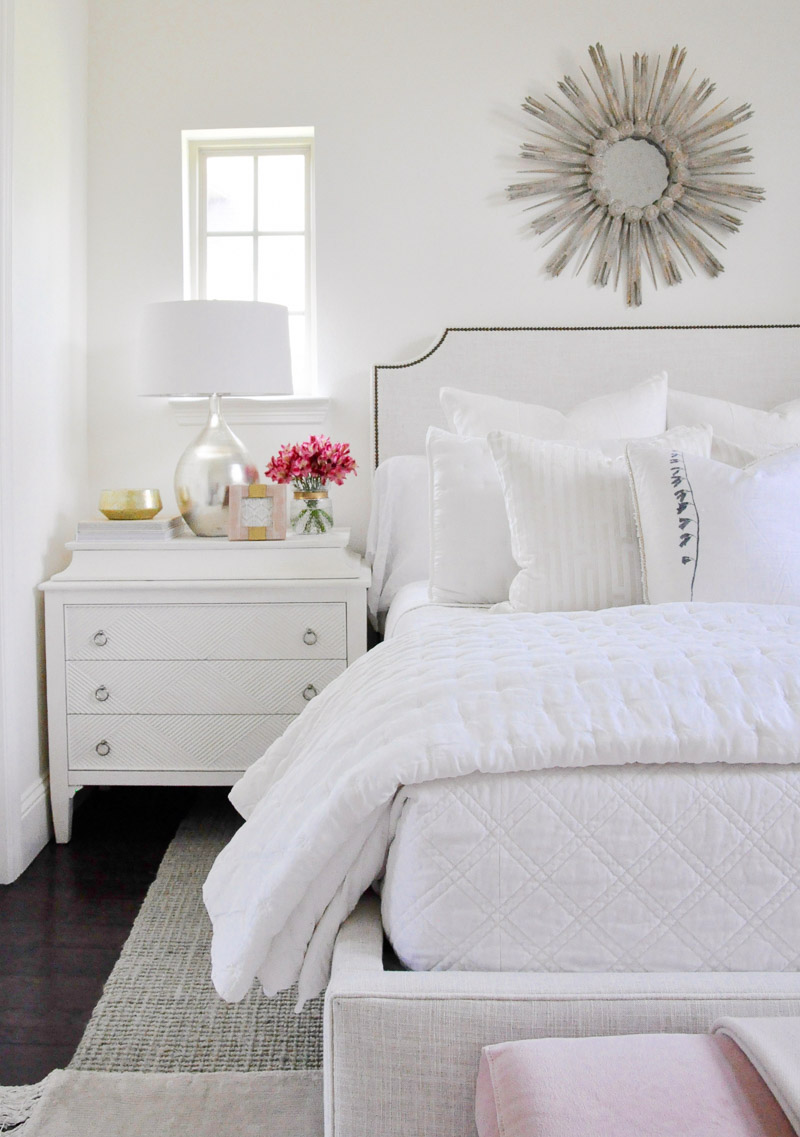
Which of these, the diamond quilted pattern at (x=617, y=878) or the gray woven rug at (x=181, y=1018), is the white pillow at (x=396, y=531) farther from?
the diamond quilted pattern at (x=617, y=878)

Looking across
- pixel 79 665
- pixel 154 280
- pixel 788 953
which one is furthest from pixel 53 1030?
pixel 154 280

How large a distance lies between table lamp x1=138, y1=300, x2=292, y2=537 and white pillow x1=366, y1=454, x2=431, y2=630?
0.37 meters

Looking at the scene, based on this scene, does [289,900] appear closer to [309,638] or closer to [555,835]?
[555,835]

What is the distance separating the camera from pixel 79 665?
238cm

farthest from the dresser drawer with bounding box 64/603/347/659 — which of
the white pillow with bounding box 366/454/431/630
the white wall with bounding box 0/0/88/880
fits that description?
the white pillow with bounding box 366/454/431/630

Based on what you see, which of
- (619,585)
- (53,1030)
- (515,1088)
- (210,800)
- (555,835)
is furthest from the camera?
(210,800)

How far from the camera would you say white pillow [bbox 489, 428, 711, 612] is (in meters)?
1.85

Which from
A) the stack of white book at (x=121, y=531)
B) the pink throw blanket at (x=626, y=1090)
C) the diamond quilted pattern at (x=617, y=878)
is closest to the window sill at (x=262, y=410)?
the stack of white book at (x=121, y=531)

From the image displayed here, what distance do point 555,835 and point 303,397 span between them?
79.5 inches

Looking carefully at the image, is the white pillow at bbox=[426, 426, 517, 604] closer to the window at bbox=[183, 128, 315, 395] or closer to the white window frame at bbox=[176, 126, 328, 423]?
the white window frame at bbox=[176, 126, 328, 423]

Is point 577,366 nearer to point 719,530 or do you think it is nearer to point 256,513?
point 256,513

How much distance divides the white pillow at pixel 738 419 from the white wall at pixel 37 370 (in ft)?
5.50

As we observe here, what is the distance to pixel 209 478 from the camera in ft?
8.38

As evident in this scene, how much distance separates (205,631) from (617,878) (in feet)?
5.05
